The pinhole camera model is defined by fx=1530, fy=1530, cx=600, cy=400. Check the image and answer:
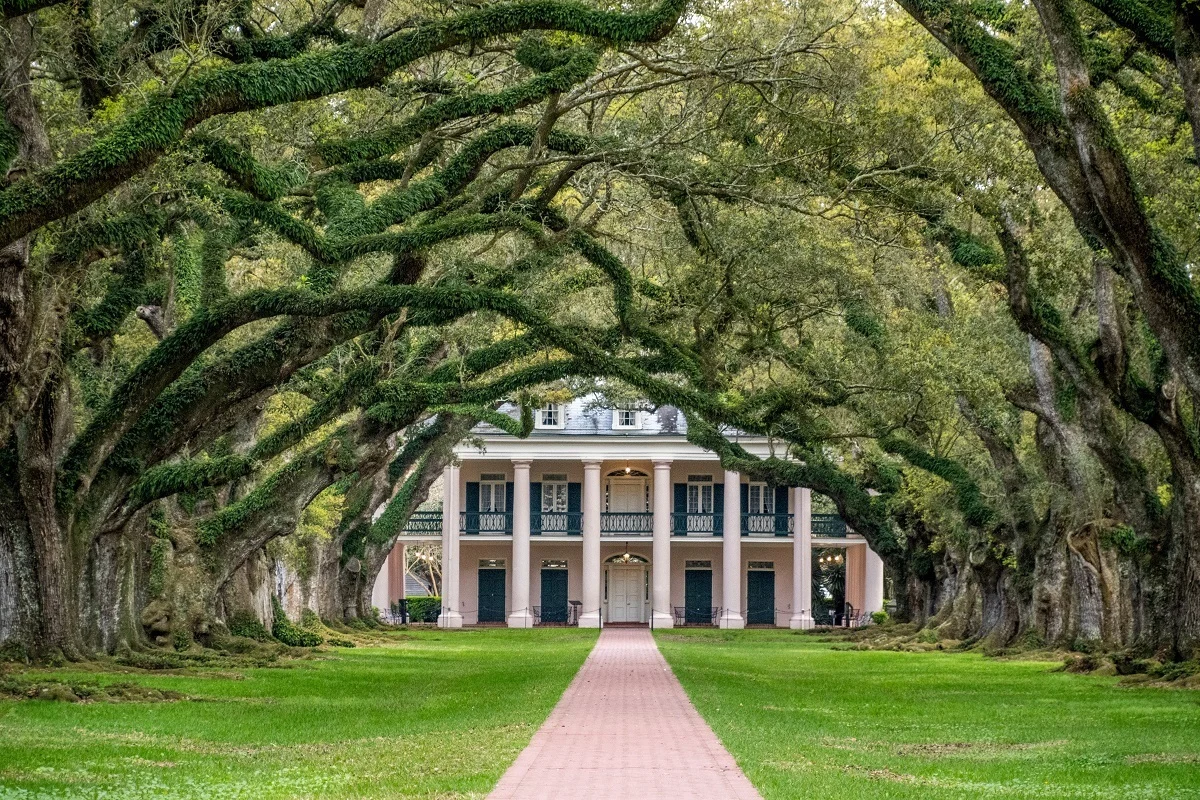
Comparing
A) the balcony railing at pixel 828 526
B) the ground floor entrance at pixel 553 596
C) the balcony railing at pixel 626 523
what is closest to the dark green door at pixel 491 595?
the ground floor entrance at pixel 553 596

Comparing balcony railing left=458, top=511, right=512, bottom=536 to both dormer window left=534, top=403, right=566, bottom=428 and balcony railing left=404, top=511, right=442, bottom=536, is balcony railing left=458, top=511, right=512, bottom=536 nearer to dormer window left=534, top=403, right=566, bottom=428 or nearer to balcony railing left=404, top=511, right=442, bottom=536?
balcony railing left=404, top=511, right=442, bottom=536

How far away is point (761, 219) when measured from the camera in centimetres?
1997

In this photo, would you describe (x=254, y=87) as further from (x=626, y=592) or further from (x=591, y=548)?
(x=626, y=592)

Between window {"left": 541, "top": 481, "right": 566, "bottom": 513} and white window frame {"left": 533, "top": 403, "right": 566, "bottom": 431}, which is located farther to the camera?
window {"left": 541, "top": 481, "right": 566, "bottom": 513}

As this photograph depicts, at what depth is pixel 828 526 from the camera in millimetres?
53719

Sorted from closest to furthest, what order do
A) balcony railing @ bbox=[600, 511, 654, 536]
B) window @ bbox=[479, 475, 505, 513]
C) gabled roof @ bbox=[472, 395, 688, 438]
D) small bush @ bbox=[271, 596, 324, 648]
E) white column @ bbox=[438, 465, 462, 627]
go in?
small bush @ bbox=[271, 596, 324, 648] → gabled roof @ bbox=[472, 395, 688, 438] → white column @ bbox=[438, 465, 462, 627] → balcony railing @ bbox=[600, 511, 654, 536] → window @ bbox=[479, 475, 505, 513]

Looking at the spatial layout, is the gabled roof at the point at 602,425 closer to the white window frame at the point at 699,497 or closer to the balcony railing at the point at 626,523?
the white window frame at the point at 699,497

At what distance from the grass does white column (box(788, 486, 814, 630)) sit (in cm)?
2863

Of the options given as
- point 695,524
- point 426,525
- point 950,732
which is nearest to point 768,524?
point 695,524

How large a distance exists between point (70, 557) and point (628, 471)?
36.2 metres

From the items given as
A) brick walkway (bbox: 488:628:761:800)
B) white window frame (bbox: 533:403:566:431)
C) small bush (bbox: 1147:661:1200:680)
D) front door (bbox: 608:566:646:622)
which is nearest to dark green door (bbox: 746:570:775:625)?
front door (bbox: 608:566:646:622)

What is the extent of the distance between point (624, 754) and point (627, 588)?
42806 mm

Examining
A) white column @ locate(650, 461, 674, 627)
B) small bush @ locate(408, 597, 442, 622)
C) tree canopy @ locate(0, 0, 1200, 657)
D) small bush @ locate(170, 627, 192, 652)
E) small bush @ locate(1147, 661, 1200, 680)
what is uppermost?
tree canopy @ locate(0, 0, 1200, 657)

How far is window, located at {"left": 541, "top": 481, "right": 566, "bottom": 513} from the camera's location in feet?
179
